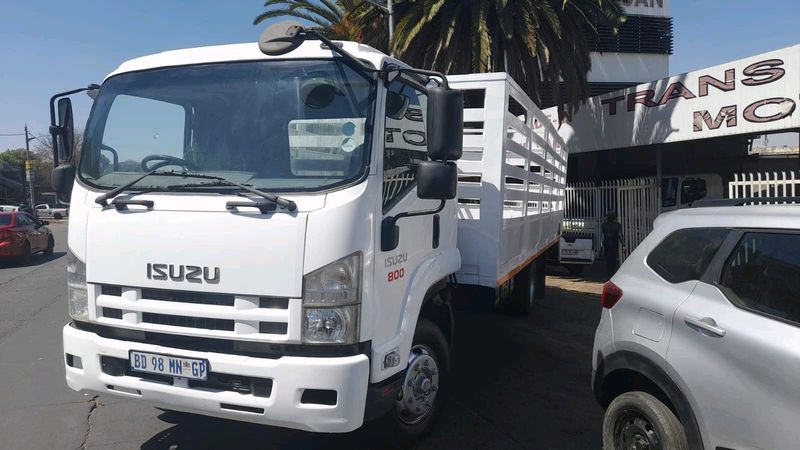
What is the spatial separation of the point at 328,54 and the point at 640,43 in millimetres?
22683

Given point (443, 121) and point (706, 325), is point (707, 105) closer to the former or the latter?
point (443, 121)

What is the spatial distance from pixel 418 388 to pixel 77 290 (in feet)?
7.56

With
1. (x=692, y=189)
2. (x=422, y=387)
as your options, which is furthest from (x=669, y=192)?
(x=422, y=387)

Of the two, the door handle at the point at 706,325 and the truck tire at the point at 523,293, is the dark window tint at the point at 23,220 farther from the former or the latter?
the door handle at the point at 706,325

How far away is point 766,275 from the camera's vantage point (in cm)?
290

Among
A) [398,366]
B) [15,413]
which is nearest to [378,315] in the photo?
[398,366]

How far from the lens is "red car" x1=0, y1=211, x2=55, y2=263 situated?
51.3ft

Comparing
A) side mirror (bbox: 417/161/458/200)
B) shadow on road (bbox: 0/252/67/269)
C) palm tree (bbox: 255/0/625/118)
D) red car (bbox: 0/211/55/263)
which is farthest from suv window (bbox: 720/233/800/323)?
shadow on road (bbox: 0/252/67/269)

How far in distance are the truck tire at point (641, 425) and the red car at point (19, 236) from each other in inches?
659

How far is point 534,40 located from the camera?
12227mm

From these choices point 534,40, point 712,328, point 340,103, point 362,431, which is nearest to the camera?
point 712,328

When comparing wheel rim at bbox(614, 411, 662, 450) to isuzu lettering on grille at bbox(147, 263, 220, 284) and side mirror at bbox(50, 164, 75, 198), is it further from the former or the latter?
side mirror at bbox(50, 164, 75, 198)

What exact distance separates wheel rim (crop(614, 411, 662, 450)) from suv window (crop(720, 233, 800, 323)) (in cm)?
86

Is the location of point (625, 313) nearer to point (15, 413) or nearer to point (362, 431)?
point (362, 431)
